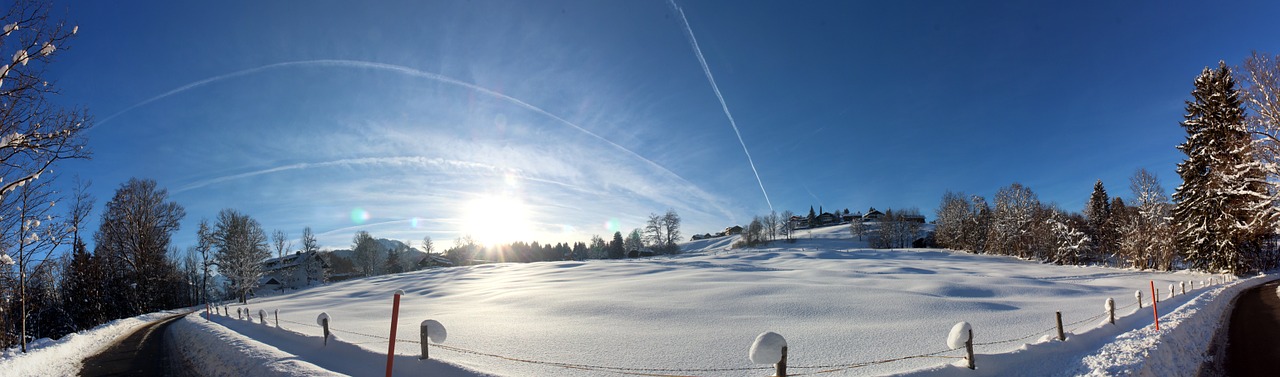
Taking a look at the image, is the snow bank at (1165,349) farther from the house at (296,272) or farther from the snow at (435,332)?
the house at (296,272)

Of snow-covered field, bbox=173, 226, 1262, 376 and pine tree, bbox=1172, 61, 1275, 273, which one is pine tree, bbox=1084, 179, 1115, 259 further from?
snow-covered field, bbox=173, 226, 1262, 376

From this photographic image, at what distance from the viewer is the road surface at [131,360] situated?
9.92 m

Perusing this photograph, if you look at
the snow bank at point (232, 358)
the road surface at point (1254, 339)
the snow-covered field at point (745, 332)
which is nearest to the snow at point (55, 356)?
the snow bank at point (232, 358)

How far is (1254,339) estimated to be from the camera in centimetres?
1002

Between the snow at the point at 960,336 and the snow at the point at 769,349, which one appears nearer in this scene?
the snow at the point at 769,349

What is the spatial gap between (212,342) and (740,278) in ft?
69.8

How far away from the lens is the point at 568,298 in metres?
17.7

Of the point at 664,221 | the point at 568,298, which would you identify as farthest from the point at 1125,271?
the point at 664,221

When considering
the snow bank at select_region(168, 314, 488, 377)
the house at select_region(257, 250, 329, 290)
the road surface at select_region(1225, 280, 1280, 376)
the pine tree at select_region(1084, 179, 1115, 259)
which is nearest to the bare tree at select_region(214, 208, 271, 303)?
the house at select_region(257, 250, 329, 290)

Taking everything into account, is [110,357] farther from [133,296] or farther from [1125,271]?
[1125,271]

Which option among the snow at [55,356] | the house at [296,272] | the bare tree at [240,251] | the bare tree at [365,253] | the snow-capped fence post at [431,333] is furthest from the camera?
the bare tree at [365,253]

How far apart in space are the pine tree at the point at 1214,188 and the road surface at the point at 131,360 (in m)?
44.4

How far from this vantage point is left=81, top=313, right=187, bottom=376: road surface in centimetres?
992

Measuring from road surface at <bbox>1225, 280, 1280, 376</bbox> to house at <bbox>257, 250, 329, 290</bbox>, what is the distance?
7031cm
